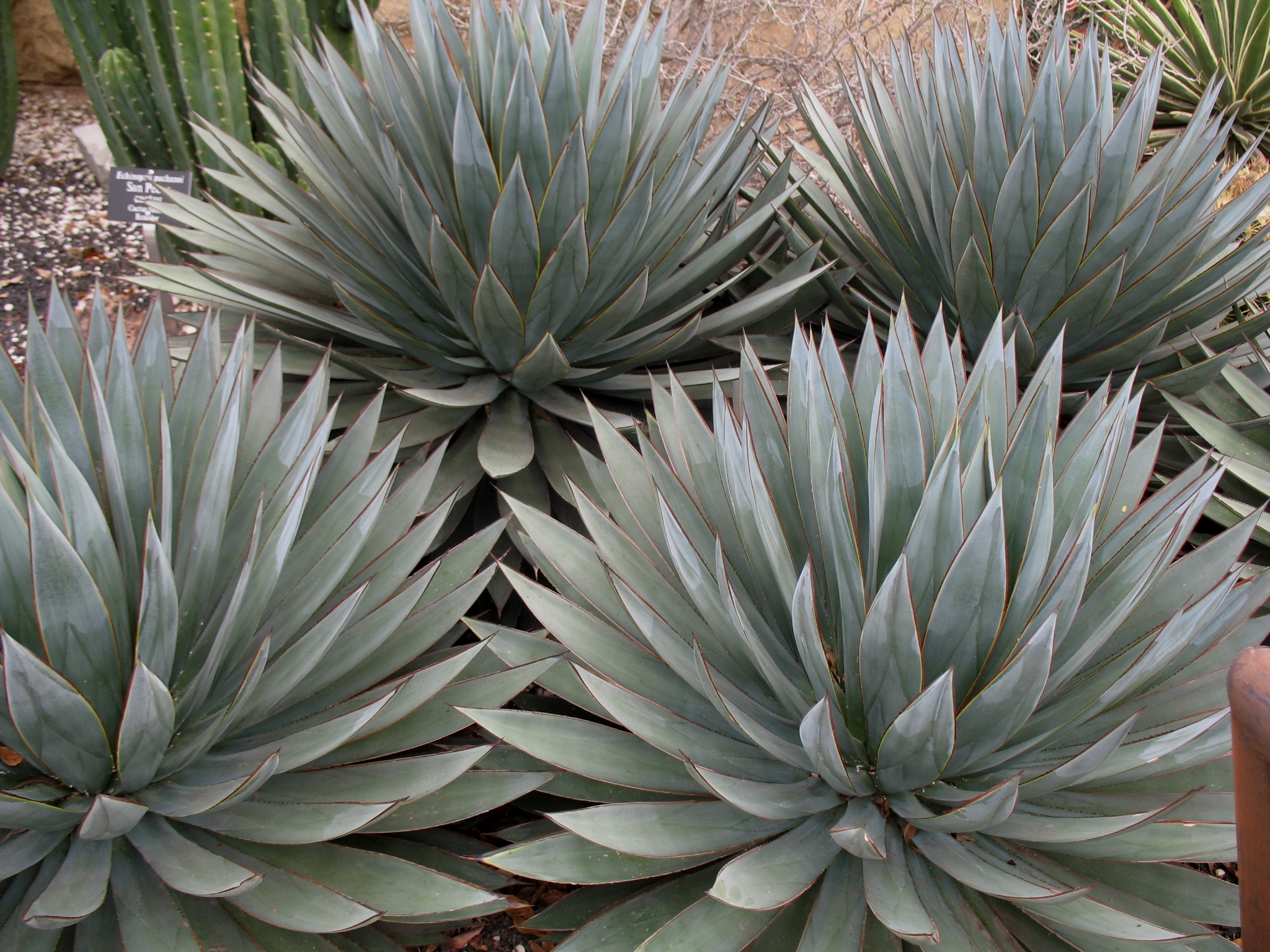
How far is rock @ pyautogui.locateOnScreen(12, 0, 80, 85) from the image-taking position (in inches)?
237

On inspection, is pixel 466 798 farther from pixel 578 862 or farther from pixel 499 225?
pixel 499 225

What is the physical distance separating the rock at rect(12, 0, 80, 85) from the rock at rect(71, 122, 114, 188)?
116 centimetres

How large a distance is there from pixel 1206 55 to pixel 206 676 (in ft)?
20.8

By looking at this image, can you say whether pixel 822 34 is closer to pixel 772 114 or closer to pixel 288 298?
pixel 772 114

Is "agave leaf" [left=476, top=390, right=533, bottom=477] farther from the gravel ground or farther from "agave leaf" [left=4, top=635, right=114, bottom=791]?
the gravel ground

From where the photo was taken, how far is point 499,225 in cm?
212

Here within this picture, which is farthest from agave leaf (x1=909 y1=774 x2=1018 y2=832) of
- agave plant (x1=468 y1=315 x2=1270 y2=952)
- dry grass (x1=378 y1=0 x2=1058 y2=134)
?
dry grass (x1=378 y1=0 x2=1058 y2=134)

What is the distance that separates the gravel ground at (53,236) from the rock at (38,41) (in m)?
0.62

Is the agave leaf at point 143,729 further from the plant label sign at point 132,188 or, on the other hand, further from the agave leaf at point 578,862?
the plant label sign at point 132,188

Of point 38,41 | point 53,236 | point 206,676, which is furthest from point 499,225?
point 38,41

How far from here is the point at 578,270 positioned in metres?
2.20

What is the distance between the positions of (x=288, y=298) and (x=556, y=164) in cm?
80

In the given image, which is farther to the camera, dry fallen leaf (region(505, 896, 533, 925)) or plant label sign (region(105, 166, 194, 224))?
plant label sign (region(105, 166, 194, 224))

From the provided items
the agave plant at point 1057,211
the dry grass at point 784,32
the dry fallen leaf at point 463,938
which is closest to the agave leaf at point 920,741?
the dry fallen leaf at point 463,938
